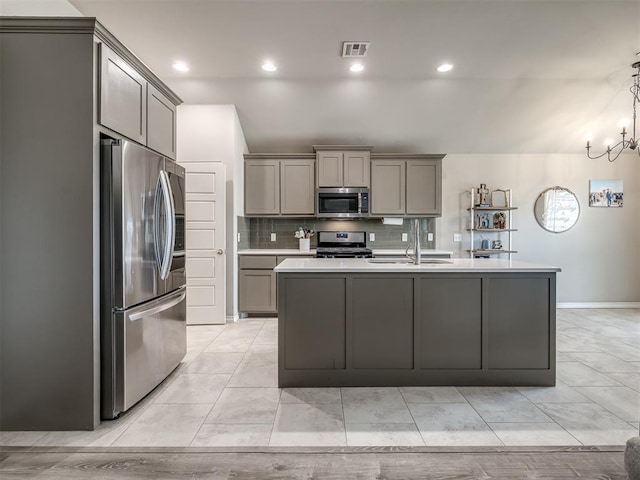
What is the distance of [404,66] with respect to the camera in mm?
3820

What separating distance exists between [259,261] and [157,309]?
7.63 ft

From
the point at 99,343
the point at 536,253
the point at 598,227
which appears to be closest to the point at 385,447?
the point at 99,343

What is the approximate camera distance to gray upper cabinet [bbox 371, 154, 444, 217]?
16.8 ft

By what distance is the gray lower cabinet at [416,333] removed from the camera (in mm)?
2635

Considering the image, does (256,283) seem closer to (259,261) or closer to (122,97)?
(259,261)

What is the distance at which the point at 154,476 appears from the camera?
65.3 inches

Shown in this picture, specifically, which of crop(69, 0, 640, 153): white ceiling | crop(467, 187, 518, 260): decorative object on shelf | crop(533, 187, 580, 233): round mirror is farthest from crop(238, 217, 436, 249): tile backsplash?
crop(533, 187, 580, 233): round mirror

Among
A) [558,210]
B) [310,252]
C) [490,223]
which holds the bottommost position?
[310,252]

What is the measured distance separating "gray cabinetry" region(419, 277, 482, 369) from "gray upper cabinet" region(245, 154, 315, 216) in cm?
281

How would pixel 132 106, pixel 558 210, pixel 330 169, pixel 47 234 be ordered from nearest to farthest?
pixel 47 234
pixel 132 106
pixel 330 169
pixel 558 210

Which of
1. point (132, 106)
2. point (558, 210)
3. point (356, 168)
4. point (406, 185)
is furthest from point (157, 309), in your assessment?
point (558, 210)

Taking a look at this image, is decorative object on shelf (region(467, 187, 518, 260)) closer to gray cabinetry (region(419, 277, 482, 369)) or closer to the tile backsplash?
the tile backsplash

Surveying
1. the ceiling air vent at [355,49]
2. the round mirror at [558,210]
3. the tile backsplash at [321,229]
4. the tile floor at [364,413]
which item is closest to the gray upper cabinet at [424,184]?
the tile backsplash at [321,229]

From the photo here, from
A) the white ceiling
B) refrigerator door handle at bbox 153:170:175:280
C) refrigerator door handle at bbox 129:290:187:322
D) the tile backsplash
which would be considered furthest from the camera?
the tile backsplash
